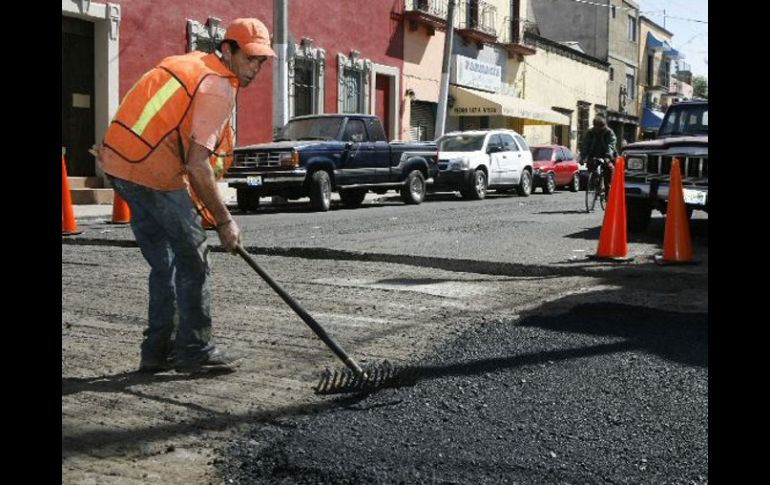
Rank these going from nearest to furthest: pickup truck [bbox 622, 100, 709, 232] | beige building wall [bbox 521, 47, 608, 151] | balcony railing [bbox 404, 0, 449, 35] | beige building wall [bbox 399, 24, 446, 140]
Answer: pickup truck [bbox 622, 100, 709, 232] < balcony railing [bbox 404, 0, 449, 35] < beige building wall [bbox 399, 24, 446, 140] < beige building wall [bbox 521, 47, 608, 151]

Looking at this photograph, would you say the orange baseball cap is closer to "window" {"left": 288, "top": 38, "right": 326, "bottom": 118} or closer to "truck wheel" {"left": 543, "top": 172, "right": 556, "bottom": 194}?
"window" {"left": 288, "top": 38, "right": 326, "bottom": 118}

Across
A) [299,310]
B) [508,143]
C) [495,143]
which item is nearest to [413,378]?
[299,310]

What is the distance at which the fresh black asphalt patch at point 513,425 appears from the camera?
3.51 metres

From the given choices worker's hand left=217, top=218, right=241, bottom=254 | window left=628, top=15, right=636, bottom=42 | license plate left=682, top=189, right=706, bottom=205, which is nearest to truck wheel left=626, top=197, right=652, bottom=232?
license plate left=682, top=189, right=706, bottom=205

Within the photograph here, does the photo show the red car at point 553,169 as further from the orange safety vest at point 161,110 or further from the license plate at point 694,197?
the orange safety vest at point 161,110

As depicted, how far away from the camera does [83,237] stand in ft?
37.4

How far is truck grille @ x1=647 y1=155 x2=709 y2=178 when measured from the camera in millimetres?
11547

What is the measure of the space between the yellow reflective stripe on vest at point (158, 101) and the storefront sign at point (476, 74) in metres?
30.6

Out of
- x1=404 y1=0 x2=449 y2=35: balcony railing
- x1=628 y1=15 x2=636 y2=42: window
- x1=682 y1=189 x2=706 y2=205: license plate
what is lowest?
x1=682 y1=189 x2=706 y2=205: license plate

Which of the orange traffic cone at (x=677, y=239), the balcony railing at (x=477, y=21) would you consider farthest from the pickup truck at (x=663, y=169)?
the balcony railing at (x=477, y=21)

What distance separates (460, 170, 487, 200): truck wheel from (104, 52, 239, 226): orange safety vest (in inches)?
706
